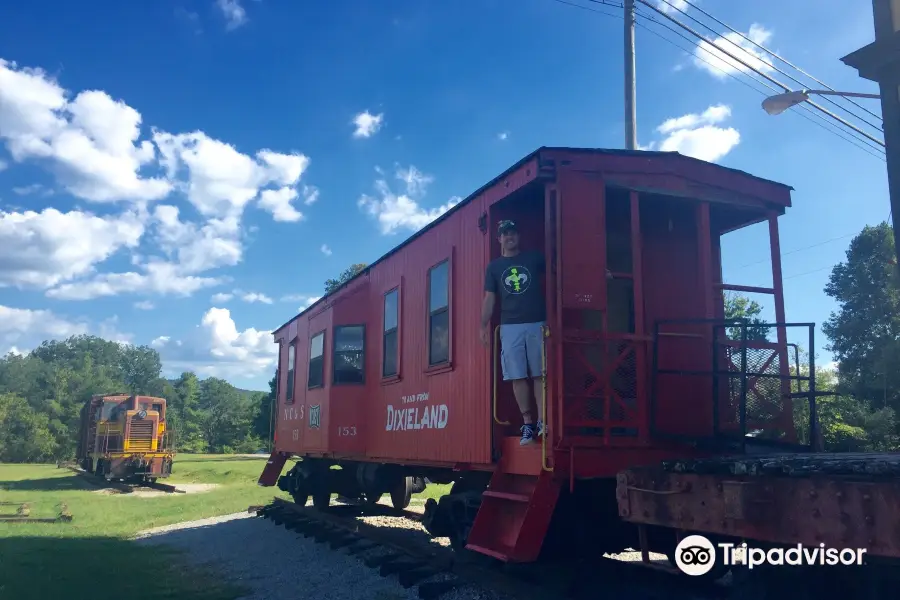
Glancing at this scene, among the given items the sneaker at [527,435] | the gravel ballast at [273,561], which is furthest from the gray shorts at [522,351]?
the gravel ballast at [273,561]

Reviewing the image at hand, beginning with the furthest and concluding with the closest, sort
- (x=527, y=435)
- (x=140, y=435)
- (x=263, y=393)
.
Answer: (x=263, y=393), (x=140, y=435), (x=527, y=435)

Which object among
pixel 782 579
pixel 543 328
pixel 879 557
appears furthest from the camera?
pixel 543 328

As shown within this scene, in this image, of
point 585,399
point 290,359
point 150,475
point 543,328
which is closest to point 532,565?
point 585,399

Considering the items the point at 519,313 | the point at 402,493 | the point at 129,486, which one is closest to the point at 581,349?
the point at 519,313

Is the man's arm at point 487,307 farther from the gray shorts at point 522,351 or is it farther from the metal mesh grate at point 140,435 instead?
the metal mesh grate at point 140,435

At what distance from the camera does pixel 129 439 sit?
27.1 meters

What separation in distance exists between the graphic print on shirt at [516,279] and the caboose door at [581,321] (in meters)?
0.33

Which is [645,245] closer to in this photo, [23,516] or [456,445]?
[456,445]

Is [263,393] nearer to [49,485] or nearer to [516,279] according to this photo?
[49,485]

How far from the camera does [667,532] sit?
507 centimetres

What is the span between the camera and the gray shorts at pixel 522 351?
543cm

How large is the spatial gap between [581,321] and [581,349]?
39cm

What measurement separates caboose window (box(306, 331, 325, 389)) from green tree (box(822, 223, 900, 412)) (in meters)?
22.3

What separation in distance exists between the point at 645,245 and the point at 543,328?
182 centimetres
